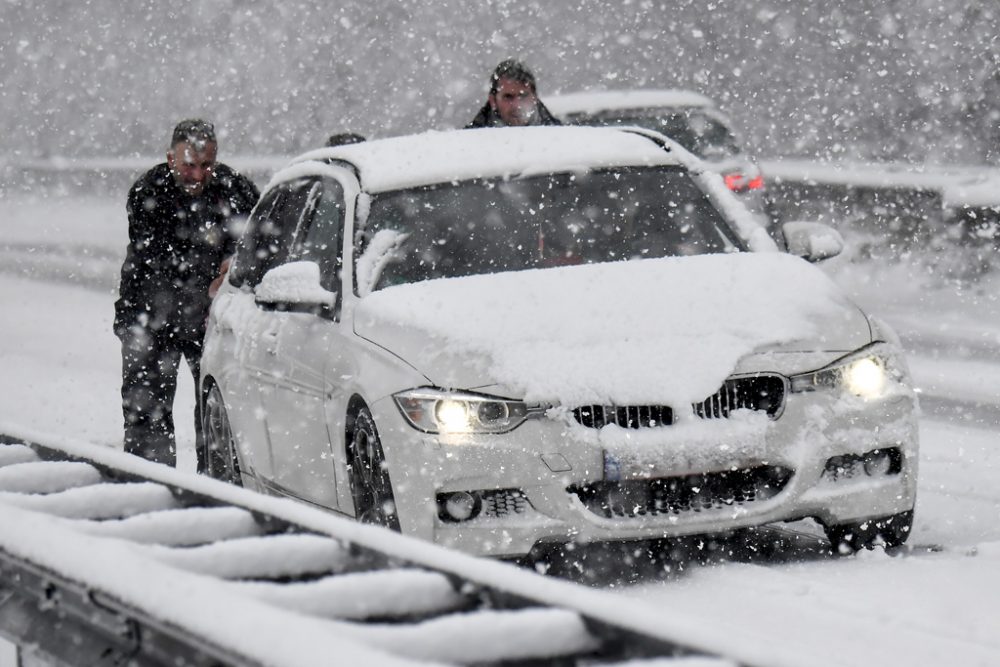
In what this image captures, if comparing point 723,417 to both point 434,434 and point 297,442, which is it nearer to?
point 434,434

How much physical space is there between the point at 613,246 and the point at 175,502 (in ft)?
11.1

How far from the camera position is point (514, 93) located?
415 inches

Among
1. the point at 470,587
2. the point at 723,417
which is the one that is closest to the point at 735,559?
the point at 723,417

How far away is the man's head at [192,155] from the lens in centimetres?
960

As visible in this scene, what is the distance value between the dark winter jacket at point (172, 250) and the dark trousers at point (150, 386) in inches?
2.6

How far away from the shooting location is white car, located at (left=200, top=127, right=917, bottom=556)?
663cm

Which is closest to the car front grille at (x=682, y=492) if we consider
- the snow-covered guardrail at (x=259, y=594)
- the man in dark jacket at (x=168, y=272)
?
the snow-covered guardrail at (x=259, y=594)

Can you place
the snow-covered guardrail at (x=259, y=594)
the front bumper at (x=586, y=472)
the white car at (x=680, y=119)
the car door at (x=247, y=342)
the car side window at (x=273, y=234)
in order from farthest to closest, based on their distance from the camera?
the white car at (x=680, y=119), the car side window at (x=273, y=234), the car door at (x=247, y=342), the front bumper at (x=586, y=472), the snow-covered guardrail at (x=259, y=594)

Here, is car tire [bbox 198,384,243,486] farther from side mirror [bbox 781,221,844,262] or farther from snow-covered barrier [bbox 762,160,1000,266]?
snow-covered barrier [bbox 762,160,1000,266]

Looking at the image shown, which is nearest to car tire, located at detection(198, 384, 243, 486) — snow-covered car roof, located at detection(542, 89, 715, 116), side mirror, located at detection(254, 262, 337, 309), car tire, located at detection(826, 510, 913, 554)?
side mirror, located at detection(254, 262, 337, 309)

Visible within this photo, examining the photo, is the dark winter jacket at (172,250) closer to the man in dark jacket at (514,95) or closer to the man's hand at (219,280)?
the man's hand at (219,280)

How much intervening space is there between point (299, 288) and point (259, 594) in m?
3.80

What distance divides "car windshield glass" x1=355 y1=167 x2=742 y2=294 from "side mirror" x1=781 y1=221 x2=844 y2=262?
0.77ft

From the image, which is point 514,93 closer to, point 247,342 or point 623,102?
point 247,342
